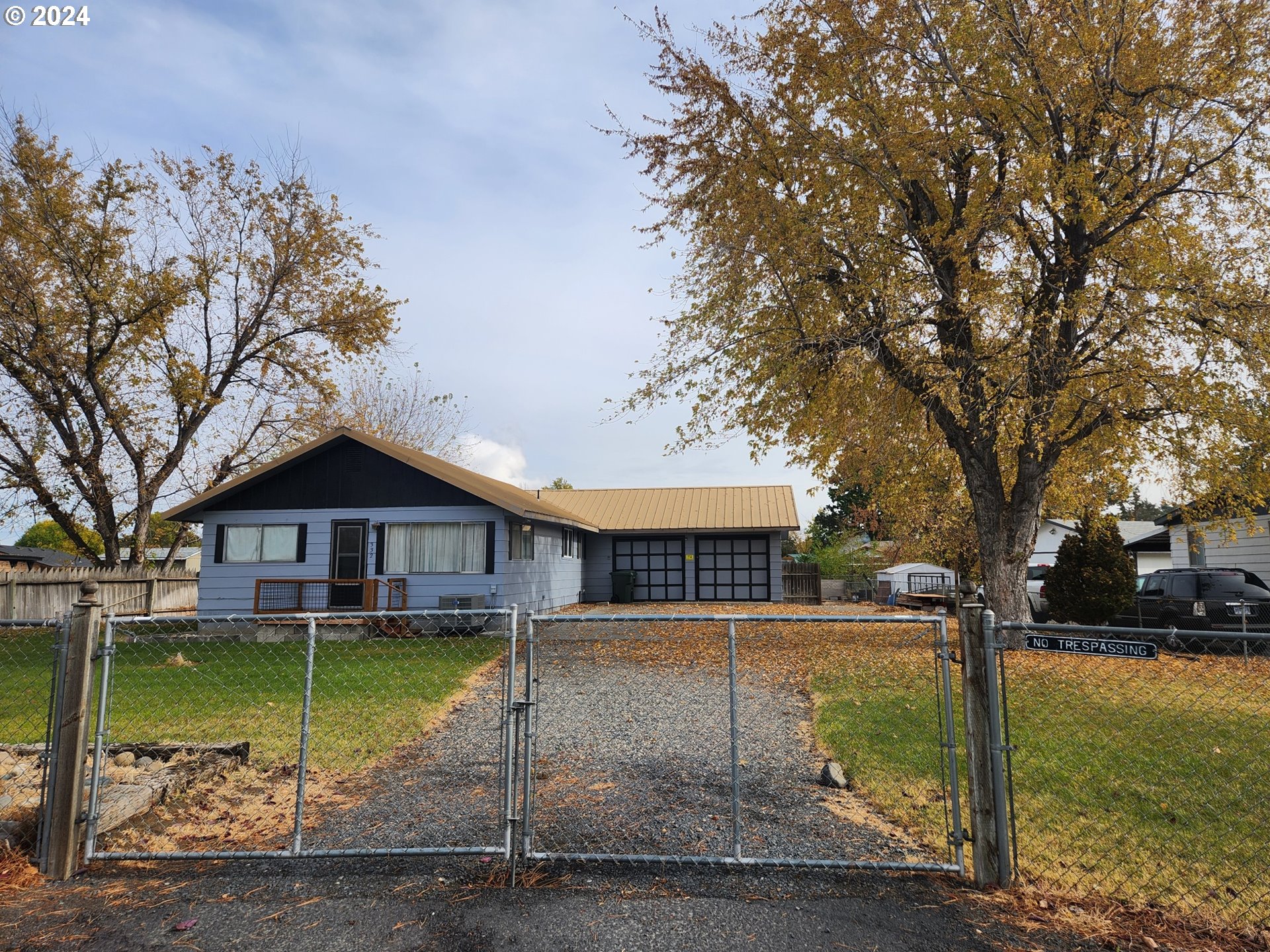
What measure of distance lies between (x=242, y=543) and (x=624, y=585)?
12.8 metres

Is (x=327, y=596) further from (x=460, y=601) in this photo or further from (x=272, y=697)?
(x=272, y=697)

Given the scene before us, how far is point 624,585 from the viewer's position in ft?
86.6

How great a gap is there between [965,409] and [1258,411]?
4.65 meters

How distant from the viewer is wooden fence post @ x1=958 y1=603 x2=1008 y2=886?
13.2 feet

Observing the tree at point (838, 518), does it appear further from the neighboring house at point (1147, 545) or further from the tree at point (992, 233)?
the tree at point (992, 233)

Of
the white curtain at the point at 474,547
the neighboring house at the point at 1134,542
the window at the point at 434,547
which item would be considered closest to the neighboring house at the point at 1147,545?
the neighboring house at the point at 1134,542

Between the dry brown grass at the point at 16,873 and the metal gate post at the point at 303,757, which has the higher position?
the metal gate post at the point at 303,757

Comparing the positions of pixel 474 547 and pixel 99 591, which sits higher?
pixel 474 547

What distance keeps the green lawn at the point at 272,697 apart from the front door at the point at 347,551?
3122mm

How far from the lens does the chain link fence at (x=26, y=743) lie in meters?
4.54

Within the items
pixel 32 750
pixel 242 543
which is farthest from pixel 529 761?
pixel 242 543

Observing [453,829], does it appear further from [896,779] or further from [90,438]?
[90,438]

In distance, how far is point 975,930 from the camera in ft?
11.7

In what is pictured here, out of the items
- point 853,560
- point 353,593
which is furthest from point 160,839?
point 853,560
